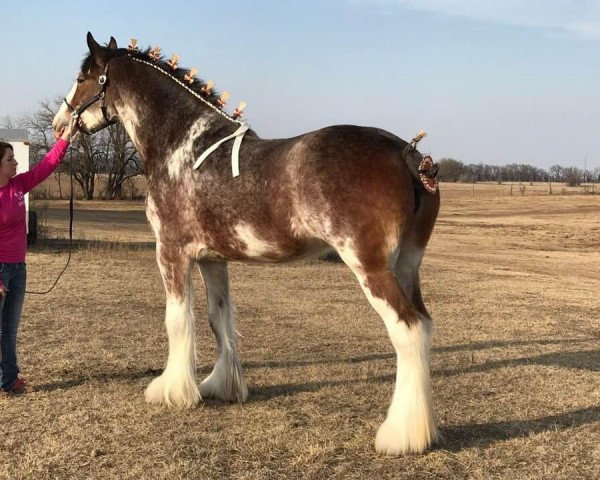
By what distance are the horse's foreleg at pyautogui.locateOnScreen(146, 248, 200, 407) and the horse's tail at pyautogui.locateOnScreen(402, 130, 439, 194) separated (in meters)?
1.90

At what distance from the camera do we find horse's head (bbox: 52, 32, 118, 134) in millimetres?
5020

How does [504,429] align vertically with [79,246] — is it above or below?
below

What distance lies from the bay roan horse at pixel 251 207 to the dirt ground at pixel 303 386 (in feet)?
1.30

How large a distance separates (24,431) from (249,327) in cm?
389

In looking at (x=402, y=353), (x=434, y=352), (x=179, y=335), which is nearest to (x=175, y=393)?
(x=179, y=335)

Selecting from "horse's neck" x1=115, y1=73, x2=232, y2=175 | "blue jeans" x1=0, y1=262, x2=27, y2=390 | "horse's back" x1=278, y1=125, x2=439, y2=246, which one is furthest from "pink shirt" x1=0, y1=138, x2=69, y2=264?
"horse's back" x1=278, y1=125, x2=439, y2=246

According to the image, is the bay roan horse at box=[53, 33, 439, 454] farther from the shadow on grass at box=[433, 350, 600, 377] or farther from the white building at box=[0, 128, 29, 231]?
the white building at box=[0, 128, 29, 231]

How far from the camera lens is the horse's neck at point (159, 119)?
4.69m

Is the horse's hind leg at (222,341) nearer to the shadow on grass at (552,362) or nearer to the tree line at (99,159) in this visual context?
the shadow on grass at (552,362)

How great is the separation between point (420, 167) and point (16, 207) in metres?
3.28

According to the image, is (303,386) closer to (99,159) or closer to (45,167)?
(45,167)

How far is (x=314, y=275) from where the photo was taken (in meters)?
12.5

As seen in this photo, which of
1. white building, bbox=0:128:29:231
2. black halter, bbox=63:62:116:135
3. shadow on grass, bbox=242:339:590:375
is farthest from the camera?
white building, bbox=0:128:29:231

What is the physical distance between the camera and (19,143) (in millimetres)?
15070
